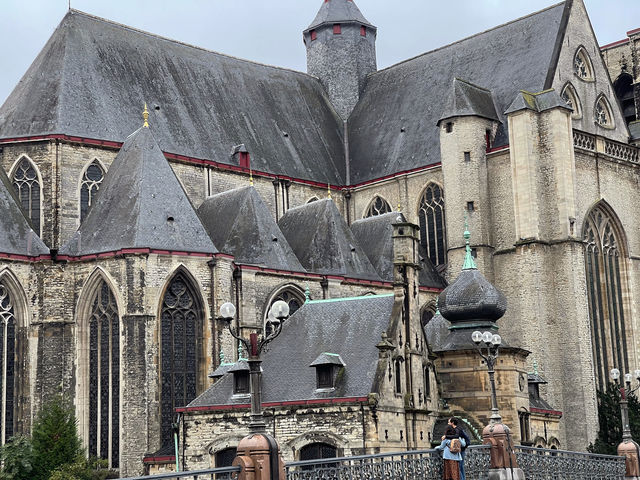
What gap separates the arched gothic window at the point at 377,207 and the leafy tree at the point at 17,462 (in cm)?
2047

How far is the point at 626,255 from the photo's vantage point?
1778 inches

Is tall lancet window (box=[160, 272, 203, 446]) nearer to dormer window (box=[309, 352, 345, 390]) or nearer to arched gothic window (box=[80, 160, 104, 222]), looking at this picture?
arched gothic window (box=[80, 160, 104, 222])

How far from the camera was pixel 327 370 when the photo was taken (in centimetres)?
2762

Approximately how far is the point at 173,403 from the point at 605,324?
739 inches

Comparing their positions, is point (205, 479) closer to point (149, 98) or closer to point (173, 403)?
point (173, 403)

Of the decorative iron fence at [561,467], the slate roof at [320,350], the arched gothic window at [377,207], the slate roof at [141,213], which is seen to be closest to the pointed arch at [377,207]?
the arched gothic window at [377,207]

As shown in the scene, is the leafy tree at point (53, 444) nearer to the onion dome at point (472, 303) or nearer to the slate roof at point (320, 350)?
the slate roof at point (320, 350)

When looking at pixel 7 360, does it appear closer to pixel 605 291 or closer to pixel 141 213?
pixel 141 213

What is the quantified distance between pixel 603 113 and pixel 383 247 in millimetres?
11761

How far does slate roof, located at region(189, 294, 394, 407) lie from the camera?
27.5 meters

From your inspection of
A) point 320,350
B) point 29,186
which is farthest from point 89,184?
point 320,350

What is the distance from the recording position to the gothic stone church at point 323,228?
97.0 ft

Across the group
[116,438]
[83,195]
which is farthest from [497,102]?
[116,438]

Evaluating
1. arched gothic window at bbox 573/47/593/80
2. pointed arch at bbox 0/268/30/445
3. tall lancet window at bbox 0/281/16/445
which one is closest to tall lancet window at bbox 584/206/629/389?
arched gothic window at bbox 573/47/593/80
